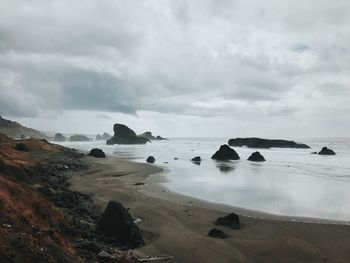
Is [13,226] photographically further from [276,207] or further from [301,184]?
[301,184]

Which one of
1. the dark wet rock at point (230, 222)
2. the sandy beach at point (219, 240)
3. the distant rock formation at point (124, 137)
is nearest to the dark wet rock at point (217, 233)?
the sandy beach at point (219, 240)

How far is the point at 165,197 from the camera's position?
957 inches

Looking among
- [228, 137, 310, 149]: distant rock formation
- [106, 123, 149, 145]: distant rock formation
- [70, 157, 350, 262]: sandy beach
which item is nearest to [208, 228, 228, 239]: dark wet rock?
[70, 157, 350, 262]: sandy beach

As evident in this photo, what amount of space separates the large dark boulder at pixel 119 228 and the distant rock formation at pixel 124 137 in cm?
12425

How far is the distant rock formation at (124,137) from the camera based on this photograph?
454 ft

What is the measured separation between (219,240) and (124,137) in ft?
416

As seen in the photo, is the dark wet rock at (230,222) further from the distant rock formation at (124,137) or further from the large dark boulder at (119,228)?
the distant rock formation at (124,137)

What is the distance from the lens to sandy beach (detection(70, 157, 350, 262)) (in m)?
13.2

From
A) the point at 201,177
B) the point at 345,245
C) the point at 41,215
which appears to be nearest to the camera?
the point at 41,215

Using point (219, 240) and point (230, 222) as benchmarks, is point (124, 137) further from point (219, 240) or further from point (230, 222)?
point (219, 240)

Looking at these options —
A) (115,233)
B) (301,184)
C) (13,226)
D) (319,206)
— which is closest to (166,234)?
(115,233)

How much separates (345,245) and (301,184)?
18.6m

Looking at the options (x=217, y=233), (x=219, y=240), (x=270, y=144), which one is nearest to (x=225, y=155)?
(x=217, y=233)

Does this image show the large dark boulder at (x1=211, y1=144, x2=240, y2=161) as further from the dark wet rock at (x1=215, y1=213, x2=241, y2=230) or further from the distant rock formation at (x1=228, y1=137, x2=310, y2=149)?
the distant rock formation at (x1=228, y1=137, x2=310, y2=149)
